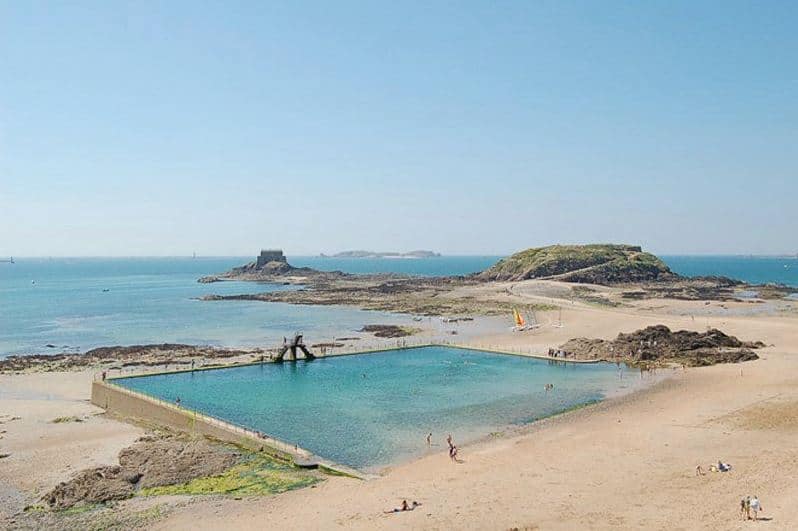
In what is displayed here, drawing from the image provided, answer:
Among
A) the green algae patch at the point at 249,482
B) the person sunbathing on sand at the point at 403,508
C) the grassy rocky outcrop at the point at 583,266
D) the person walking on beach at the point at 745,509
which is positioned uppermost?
the grassy rocky outcrop at the point at 583,266

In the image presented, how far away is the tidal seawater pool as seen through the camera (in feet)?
98.0

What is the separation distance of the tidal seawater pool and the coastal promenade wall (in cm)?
136

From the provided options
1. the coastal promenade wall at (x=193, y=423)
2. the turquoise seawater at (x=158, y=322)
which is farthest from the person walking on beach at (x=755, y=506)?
the turquoise seawater at (x=158, y=322)

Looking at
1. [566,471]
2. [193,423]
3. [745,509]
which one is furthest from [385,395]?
[745,509]

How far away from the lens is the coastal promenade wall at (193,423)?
25.9 m

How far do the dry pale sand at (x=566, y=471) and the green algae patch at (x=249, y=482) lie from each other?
3.18 ft

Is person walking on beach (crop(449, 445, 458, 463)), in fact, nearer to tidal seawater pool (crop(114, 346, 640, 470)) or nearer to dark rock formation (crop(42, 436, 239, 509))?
tidal seawater pool (crop(114, 346, 640, 470))

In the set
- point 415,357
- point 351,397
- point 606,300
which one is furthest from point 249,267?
point 351,397

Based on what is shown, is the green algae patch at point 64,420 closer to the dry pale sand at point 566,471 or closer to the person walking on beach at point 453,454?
the dry pale sand at point 566,471

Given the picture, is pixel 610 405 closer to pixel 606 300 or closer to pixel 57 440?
pixel 57 440

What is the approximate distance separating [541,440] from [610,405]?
8.77 m

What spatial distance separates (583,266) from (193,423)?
Result: 372 ft

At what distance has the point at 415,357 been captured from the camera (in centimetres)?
5294

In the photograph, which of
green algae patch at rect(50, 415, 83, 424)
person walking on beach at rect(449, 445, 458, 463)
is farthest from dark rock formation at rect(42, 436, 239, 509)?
person walking on beach at rect(449, 445, 458, 463)
